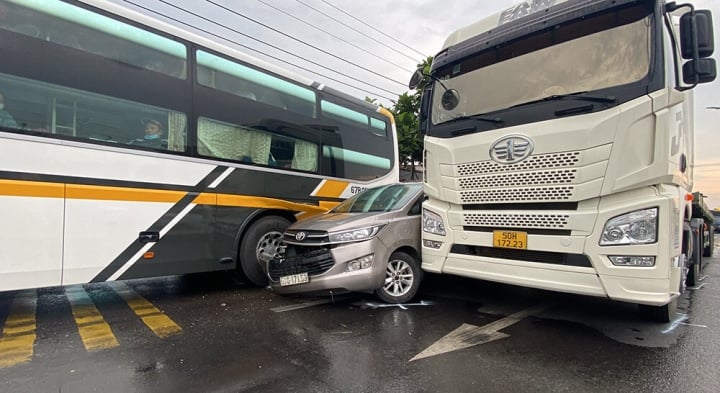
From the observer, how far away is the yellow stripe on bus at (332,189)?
7497 millimetres

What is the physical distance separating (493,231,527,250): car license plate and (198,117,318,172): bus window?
372cm

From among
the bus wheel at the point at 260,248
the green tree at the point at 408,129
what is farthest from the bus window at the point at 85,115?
the green tree at the point at 408,129

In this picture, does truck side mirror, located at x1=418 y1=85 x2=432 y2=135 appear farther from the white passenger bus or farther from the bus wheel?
the bus wheel

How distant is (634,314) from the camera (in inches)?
193

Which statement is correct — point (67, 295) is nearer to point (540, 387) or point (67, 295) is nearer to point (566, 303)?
point (540, 387)

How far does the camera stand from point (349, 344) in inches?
155

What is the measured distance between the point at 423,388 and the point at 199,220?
12.4 feet

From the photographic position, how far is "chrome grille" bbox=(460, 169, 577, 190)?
3.99 metres

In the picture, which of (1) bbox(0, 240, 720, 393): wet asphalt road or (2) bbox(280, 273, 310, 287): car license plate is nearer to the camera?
(1) bbox(0, 240, 720, 393): wet asphalt road

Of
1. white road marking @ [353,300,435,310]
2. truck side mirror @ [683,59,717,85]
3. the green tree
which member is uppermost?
the green tree

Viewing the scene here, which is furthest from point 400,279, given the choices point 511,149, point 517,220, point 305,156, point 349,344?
point 305,156

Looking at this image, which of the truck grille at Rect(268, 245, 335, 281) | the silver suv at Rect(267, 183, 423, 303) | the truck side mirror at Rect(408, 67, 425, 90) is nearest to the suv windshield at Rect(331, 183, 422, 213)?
the silver suv at Rect(267, 183, 423, 303)

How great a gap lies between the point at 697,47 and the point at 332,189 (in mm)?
5452

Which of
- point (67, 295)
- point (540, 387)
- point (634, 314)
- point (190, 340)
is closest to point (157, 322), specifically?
point (190, 340)
